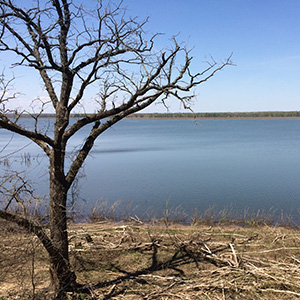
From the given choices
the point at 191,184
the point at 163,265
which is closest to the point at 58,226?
the point at 163,265

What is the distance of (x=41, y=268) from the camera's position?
620 centimetres

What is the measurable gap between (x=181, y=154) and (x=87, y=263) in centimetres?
2017

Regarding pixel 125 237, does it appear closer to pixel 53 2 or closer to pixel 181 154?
pixel 53 2

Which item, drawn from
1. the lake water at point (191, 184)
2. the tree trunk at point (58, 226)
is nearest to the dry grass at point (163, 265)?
the tree trunk at point (58, 226)

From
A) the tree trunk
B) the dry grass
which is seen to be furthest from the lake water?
the tree trunk

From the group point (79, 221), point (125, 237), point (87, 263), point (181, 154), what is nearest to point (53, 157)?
point (87, 263)

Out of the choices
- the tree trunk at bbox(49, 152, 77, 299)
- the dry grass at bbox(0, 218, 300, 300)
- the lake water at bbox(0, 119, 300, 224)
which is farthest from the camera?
the lake water at bbox(0, 119, 300, 224)

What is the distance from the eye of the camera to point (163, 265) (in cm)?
643

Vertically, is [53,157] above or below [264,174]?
above

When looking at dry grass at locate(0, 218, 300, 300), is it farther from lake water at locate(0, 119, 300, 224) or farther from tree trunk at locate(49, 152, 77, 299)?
lake water at locate(0, 119, 300, 224)

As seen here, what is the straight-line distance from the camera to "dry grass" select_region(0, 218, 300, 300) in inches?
205

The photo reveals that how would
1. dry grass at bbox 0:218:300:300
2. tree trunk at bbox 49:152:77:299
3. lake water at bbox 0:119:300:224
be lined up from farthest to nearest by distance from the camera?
lake water at bbox 0:119:300:224, dry grass at bbox 0:218:300:300, tree trunk at bbox 49:152:77:299

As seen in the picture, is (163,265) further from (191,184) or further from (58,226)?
(191,184)

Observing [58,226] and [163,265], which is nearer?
[58,226]
